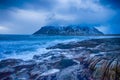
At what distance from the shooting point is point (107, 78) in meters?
3.43

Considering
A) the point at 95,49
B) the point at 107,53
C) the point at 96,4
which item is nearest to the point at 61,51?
the point at 95,49

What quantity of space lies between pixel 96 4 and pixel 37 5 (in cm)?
126

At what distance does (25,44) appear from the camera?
3.63 metres

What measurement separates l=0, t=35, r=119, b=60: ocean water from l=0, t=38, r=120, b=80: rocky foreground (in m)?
0.09

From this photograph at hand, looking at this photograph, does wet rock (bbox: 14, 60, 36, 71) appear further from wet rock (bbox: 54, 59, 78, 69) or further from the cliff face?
the cliff face

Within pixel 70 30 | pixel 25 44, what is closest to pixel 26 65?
pixel 25 44

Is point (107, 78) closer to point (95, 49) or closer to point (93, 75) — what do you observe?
point (93, 75)

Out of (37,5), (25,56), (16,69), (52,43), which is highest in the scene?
(37,5)

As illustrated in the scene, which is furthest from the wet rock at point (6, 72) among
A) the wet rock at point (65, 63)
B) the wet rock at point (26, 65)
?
the wet rock at point (65, 63)

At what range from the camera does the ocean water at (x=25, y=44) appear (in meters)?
3.46

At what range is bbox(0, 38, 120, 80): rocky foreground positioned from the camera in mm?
3412

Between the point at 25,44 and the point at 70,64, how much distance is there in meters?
1.00

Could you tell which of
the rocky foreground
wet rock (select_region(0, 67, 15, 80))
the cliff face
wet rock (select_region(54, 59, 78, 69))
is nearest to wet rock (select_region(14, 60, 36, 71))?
the rocky foreground

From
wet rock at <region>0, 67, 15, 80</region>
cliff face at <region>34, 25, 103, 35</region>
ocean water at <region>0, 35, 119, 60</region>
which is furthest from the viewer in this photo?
cliff face at <region>34, 25, 103, 35</region>
